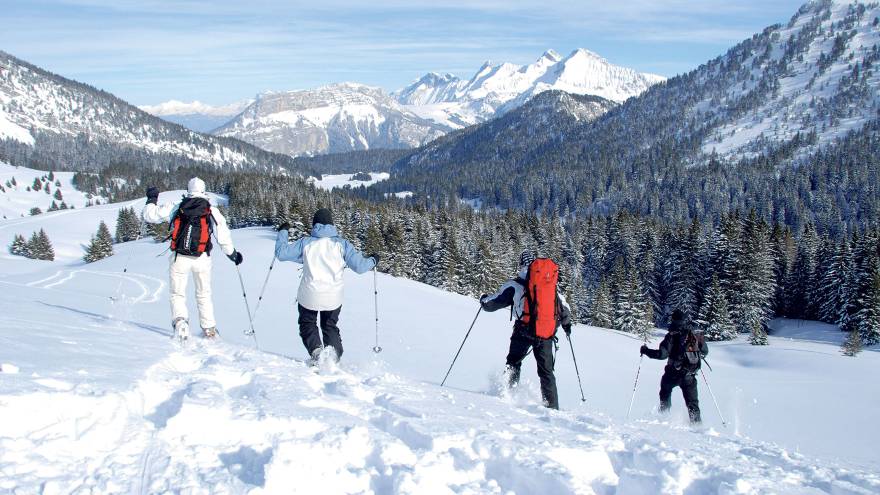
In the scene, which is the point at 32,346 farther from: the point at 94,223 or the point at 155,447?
the point at 94,223

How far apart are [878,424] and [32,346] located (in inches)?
714

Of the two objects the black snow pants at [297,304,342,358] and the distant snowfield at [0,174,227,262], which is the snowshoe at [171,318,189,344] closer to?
the black snow pants at [297,304,342,358]

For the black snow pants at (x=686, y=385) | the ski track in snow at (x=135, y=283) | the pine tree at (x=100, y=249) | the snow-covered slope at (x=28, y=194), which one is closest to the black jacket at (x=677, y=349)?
the black snow pants at (x=686, y=385)

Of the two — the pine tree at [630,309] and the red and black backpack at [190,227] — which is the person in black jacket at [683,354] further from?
the pine tree at [630,309]

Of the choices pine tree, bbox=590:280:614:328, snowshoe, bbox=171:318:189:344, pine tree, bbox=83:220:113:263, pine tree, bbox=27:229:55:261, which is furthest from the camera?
pine tree, bbox=27:229:55:261

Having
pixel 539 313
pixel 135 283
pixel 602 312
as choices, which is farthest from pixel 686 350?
pixel 602 312

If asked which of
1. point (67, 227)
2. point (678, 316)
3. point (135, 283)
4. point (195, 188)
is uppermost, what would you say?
point (195, 188)

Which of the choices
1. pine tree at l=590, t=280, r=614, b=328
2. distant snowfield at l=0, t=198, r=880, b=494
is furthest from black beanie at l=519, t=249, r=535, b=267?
pine tree at l=590, t=280, r=614, b=328

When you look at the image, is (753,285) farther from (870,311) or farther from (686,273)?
(870,311)

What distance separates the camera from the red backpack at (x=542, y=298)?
23.5ft

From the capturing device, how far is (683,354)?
27.4ft

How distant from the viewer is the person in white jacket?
793 cm

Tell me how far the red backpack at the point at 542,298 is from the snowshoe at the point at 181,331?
5.01 metres

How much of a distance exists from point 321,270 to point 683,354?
19.0 ft
